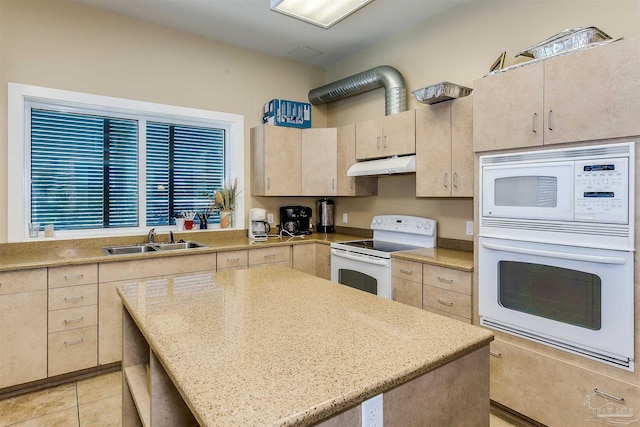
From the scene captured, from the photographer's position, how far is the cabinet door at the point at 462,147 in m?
2.63

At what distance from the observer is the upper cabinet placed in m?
1.72

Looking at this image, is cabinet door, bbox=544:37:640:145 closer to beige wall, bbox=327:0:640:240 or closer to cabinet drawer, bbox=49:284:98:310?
beige wall, bbox=327:0:640:240

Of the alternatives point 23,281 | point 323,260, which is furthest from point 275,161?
point 23,281

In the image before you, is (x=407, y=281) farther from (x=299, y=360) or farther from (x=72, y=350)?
(x=72, y=350)

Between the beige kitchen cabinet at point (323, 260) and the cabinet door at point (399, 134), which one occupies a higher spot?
the cabinet door at point (399, 134)

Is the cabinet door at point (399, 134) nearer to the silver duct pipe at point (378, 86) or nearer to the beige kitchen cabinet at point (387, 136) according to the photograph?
the beige kitchen cabinet at point (387, 136)

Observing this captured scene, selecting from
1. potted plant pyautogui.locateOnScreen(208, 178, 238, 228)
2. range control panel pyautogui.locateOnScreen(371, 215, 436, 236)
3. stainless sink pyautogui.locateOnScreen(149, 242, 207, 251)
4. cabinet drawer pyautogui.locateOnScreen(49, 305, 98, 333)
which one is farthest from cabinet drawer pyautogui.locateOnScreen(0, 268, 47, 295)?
range control panel pyautogui.locateOnScreen(371, 215, 436, 236)

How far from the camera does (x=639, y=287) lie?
1.70m

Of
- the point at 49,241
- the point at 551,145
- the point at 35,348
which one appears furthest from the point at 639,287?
the point at 49,241

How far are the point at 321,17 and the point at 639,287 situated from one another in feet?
7.36

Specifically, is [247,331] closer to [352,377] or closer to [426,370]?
[352,377]

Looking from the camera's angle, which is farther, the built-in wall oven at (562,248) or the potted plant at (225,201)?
the potted plant at (225,201)

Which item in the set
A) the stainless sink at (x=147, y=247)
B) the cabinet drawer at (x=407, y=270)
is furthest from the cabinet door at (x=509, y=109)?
the stainless sink at (x=147, y=247)

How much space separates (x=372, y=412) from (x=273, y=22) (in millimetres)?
3363
